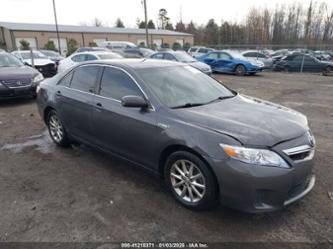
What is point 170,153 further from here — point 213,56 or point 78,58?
point 213,56

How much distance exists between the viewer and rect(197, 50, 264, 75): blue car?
54.3 ft

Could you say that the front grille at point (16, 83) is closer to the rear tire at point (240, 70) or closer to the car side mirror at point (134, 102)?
the car side mirror at point (134, 102)

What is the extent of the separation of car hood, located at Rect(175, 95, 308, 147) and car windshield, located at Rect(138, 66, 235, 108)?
8.4 inches

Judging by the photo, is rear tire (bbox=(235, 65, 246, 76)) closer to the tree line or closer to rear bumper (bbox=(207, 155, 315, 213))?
rear bumper (bbox=(207, 155, 315, 213))

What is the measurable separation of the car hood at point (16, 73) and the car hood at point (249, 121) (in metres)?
6.93

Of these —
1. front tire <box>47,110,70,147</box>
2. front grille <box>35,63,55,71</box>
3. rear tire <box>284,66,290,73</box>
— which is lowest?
rear tire <box>284,66,290,73</box>

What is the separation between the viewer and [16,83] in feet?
26.7

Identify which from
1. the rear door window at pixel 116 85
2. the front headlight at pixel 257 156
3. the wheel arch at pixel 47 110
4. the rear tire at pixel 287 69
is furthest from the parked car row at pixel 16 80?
the rear tire at pixel 287 69

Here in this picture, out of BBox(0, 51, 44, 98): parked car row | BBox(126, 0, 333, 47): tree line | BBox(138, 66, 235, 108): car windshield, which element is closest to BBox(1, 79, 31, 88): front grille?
BBox(0, 51, 44, 98): parked car row

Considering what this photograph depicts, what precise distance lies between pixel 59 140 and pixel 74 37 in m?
46.7

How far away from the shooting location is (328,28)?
47.3 metres

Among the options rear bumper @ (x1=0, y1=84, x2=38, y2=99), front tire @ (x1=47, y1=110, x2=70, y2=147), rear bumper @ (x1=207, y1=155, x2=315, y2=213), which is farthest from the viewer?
rear bumper @ (x1=0, y1=84, x2=38, y2=99)

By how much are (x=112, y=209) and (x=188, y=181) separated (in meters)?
0.92

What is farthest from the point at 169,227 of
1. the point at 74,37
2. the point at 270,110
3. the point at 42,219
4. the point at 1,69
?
the point at 74,37
